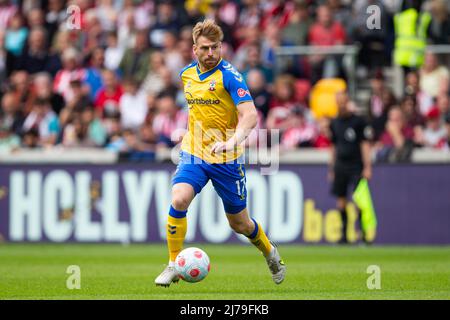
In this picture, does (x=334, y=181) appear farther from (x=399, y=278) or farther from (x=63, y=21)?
(x=63, y=21)

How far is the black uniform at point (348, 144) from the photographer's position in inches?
747

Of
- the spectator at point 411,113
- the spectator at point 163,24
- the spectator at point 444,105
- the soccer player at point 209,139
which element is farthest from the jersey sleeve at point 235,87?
the spectator at point 163,24

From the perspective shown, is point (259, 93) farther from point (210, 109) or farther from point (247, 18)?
point (210, 109)

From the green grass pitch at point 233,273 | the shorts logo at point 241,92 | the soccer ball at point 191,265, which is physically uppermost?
the shorts logo at point 241,92

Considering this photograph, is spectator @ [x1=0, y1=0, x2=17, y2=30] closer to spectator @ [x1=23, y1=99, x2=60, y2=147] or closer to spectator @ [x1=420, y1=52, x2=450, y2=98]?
spectator @ [x1=23, y1=99, x2=60, y2=147]

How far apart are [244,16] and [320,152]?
4.37 meters

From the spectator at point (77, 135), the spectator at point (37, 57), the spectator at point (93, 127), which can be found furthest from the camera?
the spectator at point (37, 57)

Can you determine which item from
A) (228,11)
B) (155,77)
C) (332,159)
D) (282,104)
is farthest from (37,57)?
(332,159)

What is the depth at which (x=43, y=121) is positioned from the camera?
70.9 feet

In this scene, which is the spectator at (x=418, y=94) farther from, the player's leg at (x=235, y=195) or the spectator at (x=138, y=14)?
the player's leg at (x=235, y=195)

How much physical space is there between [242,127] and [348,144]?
8.69 metres

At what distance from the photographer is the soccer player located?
1091 cm

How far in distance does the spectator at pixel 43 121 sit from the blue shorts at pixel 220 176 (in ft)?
34.6

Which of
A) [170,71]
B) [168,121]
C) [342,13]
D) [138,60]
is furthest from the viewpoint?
[138,60]
